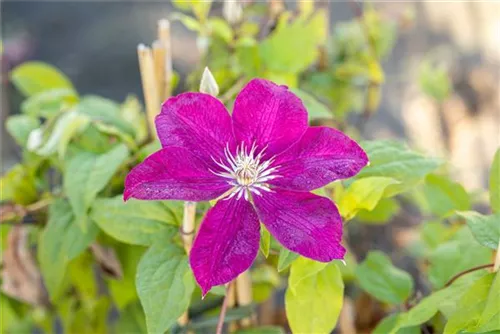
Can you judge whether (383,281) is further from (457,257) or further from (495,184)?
(495,184)

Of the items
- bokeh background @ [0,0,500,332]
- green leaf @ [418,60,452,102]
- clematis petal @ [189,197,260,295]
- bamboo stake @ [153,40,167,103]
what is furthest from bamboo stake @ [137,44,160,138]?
bokeh background @ [0,0,500,332]

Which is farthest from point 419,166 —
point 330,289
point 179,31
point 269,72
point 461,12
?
point 461,12

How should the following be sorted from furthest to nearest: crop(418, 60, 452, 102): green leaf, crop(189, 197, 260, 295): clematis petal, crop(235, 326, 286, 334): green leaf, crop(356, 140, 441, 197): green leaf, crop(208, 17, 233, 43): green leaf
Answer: crop(418, 60, 452, 102): green leaf < crop(208, 17, 233, 43): green leaf < crop(235, 326, 286, 334): green leaf < crop(356, 140, 441, 197): green leaf < crop(189, 197, 260, 295): clematis petal

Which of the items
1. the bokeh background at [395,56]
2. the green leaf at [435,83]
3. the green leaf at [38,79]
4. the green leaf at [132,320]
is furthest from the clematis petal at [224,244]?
the bokeh background at [395,56]

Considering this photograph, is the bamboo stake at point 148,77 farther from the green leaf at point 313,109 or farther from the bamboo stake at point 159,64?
the green leaf at point 313,109

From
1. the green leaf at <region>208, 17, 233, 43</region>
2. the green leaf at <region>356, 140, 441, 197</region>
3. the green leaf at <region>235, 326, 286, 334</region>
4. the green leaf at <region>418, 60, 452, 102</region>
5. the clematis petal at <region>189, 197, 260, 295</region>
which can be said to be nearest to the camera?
the clematis petal at <region>189, 197, 260, 295</region>

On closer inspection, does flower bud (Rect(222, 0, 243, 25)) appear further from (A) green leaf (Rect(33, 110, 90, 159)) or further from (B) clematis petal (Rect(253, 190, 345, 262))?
(B) clematis petal (Rect(253, 190, 345, 262))

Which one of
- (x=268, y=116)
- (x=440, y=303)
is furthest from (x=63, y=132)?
(x=440, y=303)
